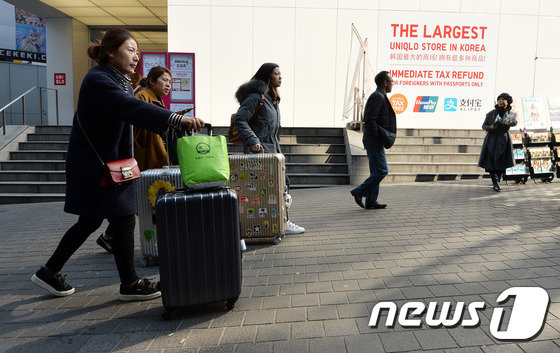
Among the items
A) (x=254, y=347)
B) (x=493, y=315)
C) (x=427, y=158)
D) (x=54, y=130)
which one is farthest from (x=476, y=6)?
(x=254, y=347)

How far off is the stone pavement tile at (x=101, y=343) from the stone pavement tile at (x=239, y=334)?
2.02 ft

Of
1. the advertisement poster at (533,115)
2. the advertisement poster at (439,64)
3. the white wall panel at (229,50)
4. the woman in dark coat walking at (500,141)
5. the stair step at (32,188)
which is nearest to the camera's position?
the woman in dark coat walking at (500,141)

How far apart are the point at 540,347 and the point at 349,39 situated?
11518 millimetres

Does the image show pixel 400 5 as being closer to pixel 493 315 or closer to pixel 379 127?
pixel 379 127

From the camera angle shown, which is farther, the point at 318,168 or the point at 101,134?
the point at 318,168

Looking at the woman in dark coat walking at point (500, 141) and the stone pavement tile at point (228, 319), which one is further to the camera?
the woman in dark coat walking at point (500, 141)

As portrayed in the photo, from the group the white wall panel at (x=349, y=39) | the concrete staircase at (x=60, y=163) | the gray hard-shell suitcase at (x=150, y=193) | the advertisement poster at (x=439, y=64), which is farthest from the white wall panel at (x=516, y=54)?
the gray hard-shell suitcase at (x=150, y=193)

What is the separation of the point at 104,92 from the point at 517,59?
1369 centimetres

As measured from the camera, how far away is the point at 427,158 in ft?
33.3

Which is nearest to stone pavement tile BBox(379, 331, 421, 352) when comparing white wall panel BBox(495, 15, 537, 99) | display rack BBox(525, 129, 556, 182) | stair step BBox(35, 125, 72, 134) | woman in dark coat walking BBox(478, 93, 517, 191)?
woman in dark coat walking BBox(478, 93, 517, 191)

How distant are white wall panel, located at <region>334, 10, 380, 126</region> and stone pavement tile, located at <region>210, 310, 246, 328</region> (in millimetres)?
10693

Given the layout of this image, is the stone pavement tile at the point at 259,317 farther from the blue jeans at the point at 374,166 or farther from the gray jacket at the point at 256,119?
the blue jeans at the point at 374,166

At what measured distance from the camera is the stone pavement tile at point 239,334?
2.27 m

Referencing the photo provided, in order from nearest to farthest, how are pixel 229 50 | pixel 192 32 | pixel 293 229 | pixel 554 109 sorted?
pixel 293 229 < pixel 554 109 < pixel 192 32 < pixel 229 50
